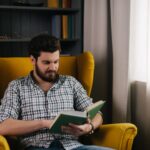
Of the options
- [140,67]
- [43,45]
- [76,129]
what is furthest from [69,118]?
[140,67]

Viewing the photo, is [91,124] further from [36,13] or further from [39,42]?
[36,13]

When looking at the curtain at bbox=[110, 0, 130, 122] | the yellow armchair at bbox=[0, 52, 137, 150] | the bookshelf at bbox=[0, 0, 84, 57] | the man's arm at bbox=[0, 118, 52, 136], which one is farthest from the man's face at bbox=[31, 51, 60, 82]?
the bookshelf at bbox=[0, 0, 84, 57]

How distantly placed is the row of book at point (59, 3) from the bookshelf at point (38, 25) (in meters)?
0.01

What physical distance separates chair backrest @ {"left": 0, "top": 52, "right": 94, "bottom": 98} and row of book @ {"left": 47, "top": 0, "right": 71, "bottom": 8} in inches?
25.5

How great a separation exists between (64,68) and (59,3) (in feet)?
2.50

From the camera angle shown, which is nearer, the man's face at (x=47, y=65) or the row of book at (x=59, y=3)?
the man's face at (x=47, y=65)

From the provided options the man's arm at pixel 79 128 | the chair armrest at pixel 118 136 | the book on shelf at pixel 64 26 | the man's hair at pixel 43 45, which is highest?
the book on shelf at pixel 64 26

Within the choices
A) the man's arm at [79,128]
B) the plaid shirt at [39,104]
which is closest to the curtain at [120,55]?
the plaid shirt at [39,104]

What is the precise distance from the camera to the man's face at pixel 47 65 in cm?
206

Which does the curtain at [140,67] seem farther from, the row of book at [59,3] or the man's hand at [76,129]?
the row of book at [59,3]

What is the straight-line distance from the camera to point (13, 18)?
3.17 meters

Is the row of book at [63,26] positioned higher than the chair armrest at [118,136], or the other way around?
the row of book at [63,26]

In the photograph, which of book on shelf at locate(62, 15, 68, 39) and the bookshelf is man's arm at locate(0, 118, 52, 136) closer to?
the bookshelf

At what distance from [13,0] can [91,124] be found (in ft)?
5.00
